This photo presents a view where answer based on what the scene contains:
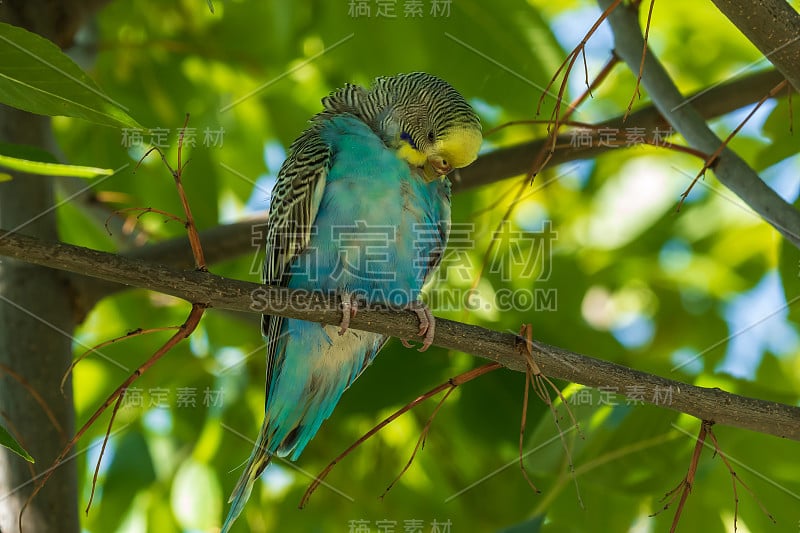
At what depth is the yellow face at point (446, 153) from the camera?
3045mm

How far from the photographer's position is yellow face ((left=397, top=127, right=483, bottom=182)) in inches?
120

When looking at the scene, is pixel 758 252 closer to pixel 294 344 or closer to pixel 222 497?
pixel 294 344

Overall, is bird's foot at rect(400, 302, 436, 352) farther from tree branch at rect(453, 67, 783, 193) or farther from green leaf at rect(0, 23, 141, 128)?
tree branch at rect(453, 67, 783, 193)

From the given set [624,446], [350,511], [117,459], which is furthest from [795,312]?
[117,459]

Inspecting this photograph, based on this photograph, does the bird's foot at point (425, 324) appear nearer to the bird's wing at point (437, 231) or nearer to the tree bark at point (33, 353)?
the bird's wing at point (437, 231)

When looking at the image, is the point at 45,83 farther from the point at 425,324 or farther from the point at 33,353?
the point at 33,353

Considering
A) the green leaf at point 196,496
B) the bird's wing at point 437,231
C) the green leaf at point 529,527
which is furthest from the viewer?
the green leaf at point 196,496

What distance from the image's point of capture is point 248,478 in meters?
3.31

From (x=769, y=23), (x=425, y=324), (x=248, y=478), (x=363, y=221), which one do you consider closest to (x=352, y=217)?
(x=363, y=221)

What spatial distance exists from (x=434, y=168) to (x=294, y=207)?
596 mm

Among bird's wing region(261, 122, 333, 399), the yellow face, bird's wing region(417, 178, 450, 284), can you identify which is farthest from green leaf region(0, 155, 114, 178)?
bird's wing region(417, 178, 450, 284)
